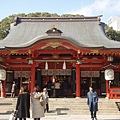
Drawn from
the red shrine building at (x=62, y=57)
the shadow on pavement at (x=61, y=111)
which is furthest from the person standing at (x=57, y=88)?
the shadow on pavement at (x=61, y=111)

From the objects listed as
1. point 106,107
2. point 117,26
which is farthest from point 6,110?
point 117,26

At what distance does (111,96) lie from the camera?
655 inches

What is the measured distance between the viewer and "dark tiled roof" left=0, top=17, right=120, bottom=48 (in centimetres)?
2020

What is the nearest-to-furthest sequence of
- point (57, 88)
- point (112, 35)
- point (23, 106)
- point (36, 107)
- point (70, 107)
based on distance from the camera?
point (23, 106) < point (36, 107) < point (70, 107) < point (57, 88) < point (112, 35)

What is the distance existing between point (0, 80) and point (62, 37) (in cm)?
528

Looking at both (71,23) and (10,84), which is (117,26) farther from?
Result: (10,84)

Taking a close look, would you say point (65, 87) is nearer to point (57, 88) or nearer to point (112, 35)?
point (57, 88)

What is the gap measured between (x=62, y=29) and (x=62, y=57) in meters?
5.47

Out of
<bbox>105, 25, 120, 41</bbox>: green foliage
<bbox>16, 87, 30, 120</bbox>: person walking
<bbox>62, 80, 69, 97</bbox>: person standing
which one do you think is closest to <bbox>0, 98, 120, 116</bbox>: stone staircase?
<bbox>62, 80, 69, 97</bbox>: person standing

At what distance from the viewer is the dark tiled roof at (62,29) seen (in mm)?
20203

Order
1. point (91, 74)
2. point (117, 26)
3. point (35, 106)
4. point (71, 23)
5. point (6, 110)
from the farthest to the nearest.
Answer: point (117, 26) → point (71, 23) → point (91, 74) → point (6, 110) → point (35, 106)

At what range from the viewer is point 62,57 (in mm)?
18219

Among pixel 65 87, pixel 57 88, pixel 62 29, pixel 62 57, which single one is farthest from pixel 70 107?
pixel 62 29

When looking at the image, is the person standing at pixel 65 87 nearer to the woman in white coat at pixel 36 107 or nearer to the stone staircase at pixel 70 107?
the stone staircase at pixel 70 107
